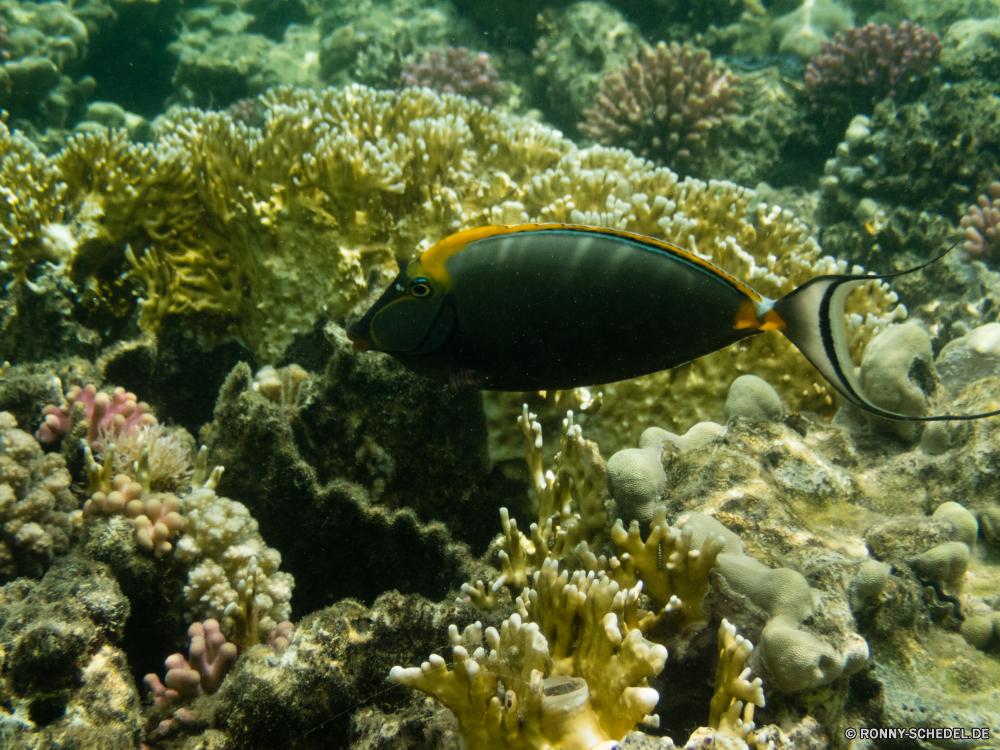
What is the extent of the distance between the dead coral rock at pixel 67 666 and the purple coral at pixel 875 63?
33.7 ft

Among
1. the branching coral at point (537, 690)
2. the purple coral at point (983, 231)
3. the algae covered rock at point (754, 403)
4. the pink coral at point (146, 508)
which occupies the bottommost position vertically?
the pink coral at point (146, 508)

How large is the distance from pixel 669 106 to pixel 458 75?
411 centimetres

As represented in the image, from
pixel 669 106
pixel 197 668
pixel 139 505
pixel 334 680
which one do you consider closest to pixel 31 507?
pixel 139 505

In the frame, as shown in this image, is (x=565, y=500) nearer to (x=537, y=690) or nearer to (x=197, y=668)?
(x=537, y=690)

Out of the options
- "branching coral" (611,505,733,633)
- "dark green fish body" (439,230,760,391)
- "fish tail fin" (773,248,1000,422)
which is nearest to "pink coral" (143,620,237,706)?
"branching coral" (611,505,733,633)

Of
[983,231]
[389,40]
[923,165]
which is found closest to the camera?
[983,231]

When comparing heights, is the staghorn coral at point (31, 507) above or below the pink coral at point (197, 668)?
above

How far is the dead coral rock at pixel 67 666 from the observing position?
191 centimetres

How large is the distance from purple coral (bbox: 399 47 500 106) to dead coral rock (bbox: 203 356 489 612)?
8.48 meters

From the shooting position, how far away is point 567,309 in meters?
1.52

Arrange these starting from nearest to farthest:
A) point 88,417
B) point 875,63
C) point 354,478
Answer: point 354,478
point 88,417
point 875,63

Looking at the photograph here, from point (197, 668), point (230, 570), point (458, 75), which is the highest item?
point (458, 75)

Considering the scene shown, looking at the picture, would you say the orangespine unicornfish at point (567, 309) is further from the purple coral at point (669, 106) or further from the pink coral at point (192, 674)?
the purple coral at point (669, 106)

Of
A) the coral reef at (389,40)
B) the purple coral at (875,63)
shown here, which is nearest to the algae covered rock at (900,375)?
the purple coral at (875,63)
